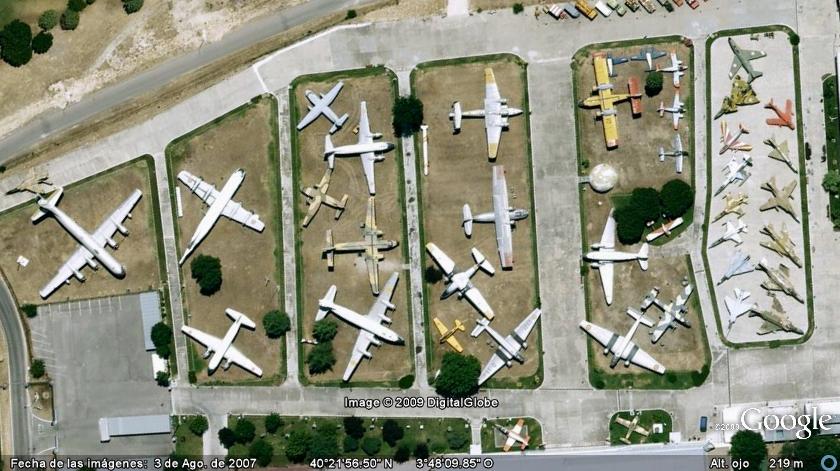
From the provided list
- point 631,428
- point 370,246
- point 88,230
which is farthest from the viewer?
point 88,230

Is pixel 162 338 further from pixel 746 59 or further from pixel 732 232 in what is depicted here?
pixel 746 59

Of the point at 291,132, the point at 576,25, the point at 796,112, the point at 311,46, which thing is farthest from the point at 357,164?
the point at 796,112

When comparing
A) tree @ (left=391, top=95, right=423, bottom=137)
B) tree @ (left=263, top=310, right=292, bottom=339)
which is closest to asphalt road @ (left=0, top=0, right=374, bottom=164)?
tree @ (left=391, top=95, right=423, bottom=137)

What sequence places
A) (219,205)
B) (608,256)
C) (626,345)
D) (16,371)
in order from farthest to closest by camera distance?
(16,371) → (219,205) → (608,256) → (626,345)

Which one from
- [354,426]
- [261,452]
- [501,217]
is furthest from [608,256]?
[261,452]

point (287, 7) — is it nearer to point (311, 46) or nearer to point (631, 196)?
point (311, 46)

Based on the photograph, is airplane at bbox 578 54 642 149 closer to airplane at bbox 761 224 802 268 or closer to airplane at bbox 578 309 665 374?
airplane at bbox 761 224 802 268

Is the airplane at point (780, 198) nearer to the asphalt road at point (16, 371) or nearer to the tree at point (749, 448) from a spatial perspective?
the tree at point (749, 448)
